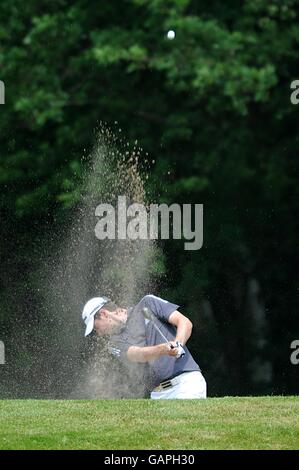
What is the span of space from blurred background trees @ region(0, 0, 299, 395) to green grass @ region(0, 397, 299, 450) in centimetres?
580

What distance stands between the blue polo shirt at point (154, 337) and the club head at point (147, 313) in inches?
0.6

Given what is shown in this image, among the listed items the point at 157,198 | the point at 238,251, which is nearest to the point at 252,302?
the point at 238,251

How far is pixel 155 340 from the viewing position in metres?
7.05

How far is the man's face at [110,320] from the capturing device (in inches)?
281

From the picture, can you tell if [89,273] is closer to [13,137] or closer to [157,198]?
[157,198]

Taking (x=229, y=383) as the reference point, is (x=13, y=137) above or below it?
above

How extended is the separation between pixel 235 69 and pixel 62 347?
3.13 meters

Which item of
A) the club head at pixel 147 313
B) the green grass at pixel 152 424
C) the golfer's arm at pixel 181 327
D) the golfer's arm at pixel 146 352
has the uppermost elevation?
the club head at pixel 147 313

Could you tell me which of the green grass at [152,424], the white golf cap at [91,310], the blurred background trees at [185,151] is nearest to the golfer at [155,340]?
the white golf cap at [91,310]

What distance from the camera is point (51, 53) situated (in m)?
12.4

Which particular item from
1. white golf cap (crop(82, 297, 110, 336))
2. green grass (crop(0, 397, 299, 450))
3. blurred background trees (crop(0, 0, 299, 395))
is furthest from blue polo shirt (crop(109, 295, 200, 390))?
blurred background trees (crop(0, 0, 299, 395))

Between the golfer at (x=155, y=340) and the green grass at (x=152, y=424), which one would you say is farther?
the golfer at (x=155, y=340)

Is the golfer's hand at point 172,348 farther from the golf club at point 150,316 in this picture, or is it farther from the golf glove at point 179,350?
the golf club at point 150,316

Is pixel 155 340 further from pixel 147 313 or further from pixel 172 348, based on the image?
pixel 172 348
